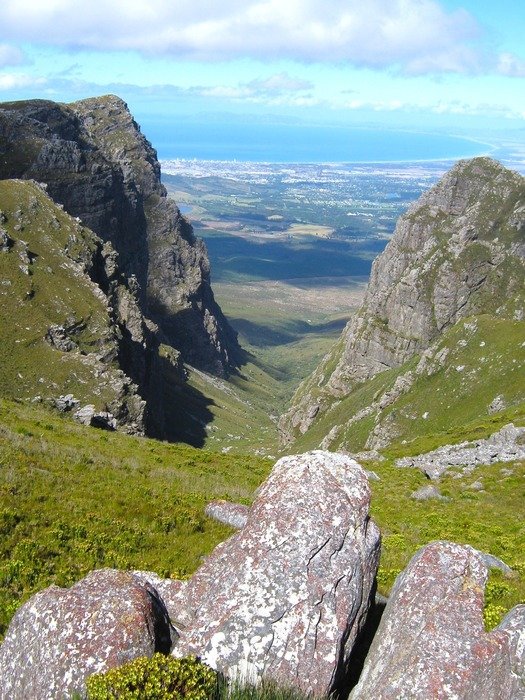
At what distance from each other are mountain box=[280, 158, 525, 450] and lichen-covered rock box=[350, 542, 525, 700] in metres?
84.5

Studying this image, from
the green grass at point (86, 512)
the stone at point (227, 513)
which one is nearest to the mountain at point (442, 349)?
the green grass at point (86, 512)

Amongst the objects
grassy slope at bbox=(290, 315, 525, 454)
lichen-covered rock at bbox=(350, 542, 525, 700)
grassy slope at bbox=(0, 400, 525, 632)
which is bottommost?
grassy slope at bbox=(290, 315, 525, 454)

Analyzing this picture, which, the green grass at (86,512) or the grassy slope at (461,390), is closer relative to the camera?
the green grass at (86,512)

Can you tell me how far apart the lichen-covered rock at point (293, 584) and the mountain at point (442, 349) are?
84602 millimetres

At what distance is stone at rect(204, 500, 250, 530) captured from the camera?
24297 mm

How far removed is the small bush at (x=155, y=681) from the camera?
1048cm

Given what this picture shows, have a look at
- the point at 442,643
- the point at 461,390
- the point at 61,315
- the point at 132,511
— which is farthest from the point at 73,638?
the point at 61,315

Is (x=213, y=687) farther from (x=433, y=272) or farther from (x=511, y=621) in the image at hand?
(x=433, y=272)

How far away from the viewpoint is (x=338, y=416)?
163375 mm

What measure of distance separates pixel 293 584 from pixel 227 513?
449 inches

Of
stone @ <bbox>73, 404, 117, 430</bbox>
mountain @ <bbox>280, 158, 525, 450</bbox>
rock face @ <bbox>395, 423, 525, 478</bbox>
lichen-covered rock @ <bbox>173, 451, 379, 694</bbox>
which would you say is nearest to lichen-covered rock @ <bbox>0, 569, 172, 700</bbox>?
lichen-covered rock @ <bbox>173, 451, 379, 694</bbox>

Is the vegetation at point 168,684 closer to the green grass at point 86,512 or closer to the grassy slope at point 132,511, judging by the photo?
the green grass at point 86,512

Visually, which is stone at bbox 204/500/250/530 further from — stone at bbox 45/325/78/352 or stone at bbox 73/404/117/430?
stone at bbox 45/325/78/352

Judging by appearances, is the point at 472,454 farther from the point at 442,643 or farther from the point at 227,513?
the point at 442,643
